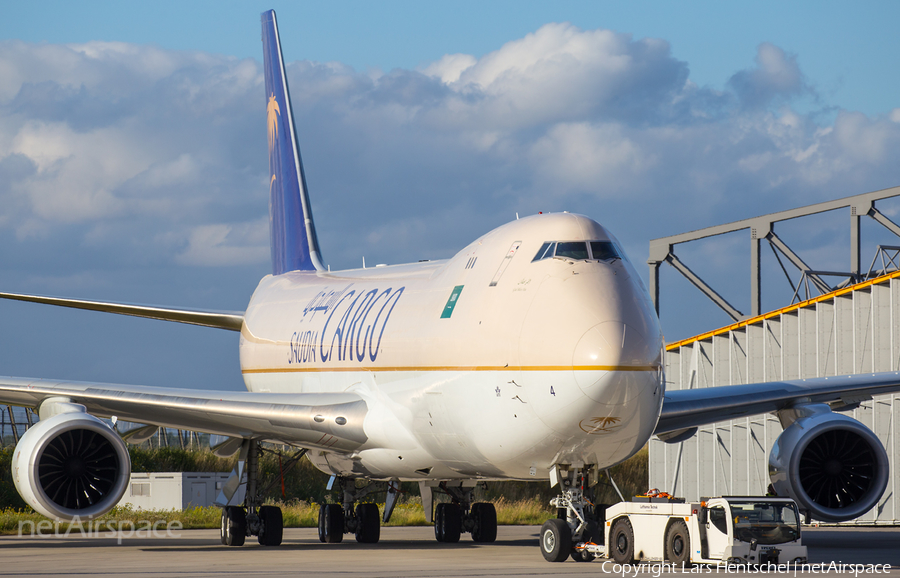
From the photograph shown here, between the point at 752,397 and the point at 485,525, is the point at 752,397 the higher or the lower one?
the higher one

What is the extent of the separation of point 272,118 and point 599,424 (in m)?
19.9

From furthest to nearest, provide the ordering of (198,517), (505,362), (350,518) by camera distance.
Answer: (198,517) < (350,518) < (505,362)

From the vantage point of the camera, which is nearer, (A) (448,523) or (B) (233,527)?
(B) (233,527)

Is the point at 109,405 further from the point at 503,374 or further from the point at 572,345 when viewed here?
the point at 572,345

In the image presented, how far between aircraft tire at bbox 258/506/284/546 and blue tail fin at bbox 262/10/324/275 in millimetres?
8460

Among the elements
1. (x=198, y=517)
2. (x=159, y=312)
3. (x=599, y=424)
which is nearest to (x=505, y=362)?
(x=599, y=424)

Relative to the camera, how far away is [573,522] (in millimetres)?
15070

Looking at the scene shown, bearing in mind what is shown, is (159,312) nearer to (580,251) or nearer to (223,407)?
(223,407)

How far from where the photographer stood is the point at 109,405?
19.0m

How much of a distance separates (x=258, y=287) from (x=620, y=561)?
16.1 meters

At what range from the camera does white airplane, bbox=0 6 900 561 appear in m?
14.3

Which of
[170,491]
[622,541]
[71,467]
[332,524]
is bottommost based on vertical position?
[170,491]
